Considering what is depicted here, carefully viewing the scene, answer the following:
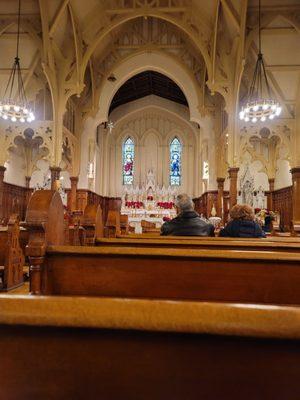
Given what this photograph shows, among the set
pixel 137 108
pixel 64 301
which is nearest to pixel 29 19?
pixel 137 108

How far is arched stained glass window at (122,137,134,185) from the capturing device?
21.8 meters

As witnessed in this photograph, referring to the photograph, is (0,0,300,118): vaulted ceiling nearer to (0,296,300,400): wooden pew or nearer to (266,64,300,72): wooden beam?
(266,64,300,72): wooden beam

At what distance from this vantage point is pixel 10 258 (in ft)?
17.3

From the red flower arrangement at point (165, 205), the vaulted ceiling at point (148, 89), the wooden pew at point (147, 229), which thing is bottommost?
the wooden pew at point (147, 229)

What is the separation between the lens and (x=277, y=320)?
0.77 metres

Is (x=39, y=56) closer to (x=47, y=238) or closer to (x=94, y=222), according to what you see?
(x=94, y=222)

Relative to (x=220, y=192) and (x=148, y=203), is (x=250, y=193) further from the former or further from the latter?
(x=148, y=203)

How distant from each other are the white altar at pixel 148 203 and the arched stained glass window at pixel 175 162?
A: 2.66ft

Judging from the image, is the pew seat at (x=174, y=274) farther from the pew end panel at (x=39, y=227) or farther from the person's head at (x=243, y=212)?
the person's head at (x=243, y=212)

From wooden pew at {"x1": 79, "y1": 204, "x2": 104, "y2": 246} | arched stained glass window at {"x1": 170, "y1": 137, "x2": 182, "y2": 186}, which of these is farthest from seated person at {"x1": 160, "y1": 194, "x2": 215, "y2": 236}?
arched stained glass window at {"x1": 170, "y1": 137, "x2": 182, "y2": 186}

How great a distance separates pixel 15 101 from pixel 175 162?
12.9m

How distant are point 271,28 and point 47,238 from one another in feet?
38.8

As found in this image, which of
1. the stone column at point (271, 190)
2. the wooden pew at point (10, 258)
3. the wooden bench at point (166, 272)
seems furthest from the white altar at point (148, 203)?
the wooden bench at point (166, 272)

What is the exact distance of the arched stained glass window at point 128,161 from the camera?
21752mm
